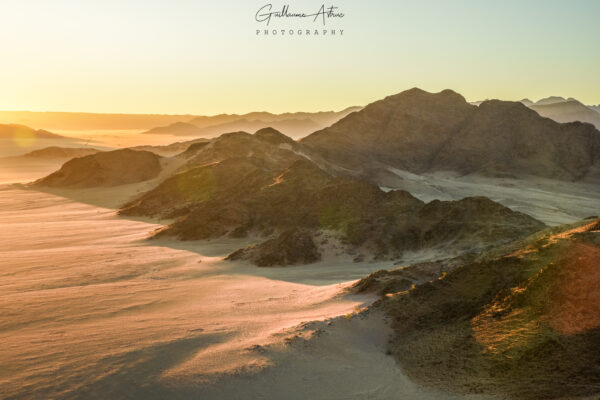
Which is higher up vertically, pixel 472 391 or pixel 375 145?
pixel 375 145

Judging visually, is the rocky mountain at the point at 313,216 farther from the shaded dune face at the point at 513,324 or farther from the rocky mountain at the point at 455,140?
the rocky mountain at the point at 455,140

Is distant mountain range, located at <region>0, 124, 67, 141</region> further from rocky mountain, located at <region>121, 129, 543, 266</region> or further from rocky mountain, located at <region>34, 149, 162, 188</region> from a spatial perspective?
rocky mountain, located at <region>121, 129, 543, 266</region>

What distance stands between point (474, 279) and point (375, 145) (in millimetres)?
77363

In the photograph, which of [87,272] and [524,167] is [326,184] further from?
[524,167]

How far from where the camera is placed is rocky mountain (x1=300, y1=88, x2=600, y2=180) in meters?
80.6

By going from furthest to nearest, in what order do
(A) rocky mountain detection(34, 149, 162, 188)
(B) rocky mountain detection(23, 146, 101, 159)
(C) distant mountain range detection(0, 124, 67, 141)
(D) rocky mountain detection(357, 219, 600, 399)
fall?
1. (C) distant mountain range detection(0, 124, 67, 141)
2. (B) rocky mountain detection(23, 146, 101, 159)
3. (A) rocky mountain detection(34, 149, 162, 188)
4. (D) rocky mountain detection(357, 219, 600, 399)

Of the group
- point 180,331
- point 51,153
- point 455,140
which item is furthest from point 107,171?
point 51,153

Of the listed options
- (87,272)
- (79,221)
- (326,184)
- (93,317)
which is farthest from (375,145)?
(93,317)

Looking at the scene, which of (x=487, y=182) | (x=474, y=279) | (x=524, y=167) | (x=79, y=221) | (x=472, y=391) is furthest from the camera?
(x=524, y=167)

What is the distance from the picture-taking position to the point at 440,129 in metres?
95.1

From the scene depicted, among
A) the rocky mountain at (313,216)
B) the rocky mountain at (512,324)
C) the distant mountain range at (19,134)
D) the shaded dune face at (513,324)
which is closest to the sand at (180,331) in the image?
the rocky mountain at (512,324)

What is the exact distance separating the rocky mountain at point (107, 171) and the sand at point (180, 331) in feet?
138

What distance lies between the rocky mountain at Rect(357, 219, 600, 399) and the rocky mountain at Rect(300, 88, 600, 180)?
57452 mm

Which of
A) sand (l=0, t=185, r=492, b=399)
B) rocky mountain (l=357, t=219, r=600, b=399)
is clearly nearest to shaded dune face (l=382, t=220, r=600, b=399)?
rocky mountain (l=357, t=219, r=600, b=399)
